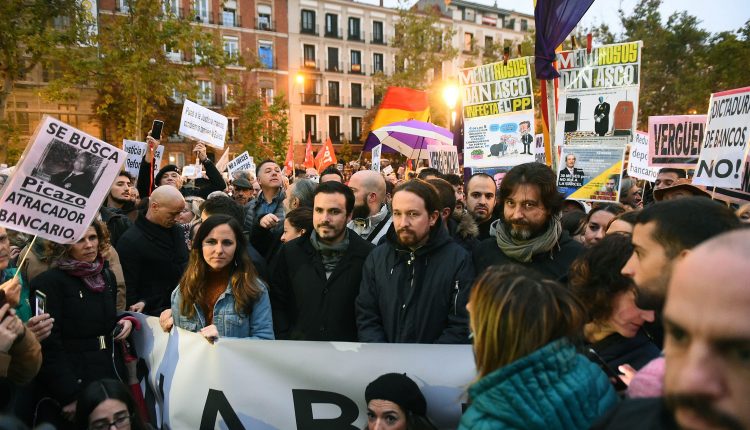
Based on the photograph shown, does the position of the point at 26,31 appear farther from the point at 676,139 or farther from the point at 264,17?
the point at 264,17

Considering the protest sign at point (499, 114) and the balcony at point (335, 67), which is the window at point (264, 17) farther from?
the protest sign at point (499, 114)

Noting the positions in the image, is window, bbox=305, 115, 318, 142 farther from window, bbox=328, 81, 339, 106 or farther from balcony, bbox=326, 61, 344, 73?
balcony, bbox=326, 61, 344, 73

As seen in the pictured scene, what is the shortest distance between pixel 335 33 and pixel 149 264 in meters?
45.3

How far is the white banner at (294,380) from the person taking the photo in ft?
8.56

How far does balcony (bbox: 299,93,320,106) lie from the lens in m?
44.8

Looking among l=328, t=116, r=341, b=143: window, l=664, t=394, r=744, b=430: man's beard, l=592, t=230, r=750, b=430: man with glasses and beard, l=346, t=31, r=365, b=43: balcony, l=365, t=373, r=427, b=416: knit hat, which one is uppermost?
l=346, t=31, r=365, b=43: balcony

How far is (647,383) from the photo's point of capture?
4.76 ft

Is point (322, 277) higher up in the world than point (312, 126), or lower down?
lower down

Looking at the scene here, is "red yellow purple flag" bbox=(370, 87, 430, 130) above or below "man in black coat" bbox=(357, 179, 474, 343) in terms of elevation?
above

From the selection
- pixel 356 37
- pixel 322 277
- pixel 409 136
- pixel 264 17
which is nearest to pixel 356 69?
pixel 356 37

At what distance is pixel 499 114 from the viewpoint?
6.68m

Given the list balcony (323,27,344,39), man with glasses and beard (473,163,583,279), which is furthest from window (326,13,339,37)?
man with glasses and beard (473,163,583,279)

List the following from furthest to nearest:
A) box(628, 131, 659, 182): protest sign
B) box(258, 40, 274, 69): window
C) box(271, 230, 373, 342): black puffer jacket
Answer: box(258, 40, 274, 69): window, box(628, 131, 659, 182): protest sign, box(271, 230, 373, 342): black puffer jacket

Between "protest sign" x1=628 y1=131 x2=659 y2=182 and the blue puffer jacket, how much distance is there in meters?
8.16
